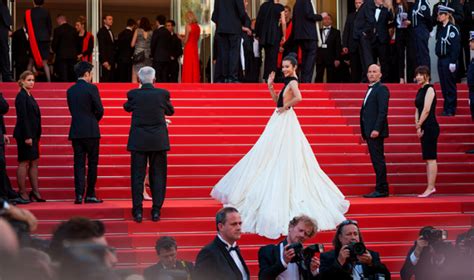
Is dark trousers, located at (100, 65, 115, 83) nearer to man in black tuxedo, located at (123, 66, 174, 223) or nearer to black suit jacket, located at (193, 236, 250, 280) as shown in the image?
man in black tuxedo, located at (123, 66, 174, 223)

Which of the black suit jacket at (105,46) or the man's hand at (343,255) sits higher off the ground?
the black suit jacket at (105,46)

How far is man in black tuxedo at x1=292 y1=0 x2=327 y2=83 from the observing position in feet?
61.4

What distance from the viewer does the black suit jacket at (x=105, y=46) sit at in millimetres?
22125

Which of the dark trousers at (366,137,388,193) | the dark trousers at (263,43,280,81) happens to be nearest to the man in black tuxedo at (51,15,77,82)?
the dark trousers at (263,43,280,81)

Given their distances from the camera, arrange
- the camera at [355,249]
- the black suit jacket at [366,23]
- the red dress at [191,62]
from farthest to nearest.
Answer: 1. the red dress at [191,62]
2. the black suit jacket at [366,23]
3. the camera at [355,249]

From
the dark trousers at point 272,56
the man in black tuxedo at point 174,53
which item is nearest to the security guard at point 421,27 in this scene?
the dark trousers at point 272,56

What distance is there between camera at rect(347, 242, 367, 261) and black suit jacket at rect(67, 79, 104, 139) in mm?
5700

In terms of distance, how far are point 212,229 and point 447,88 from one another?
6257mm

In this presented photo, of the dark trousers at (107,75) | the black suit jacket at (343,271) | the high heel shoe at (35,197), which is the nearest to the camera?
the black suit jacket at (343,271)

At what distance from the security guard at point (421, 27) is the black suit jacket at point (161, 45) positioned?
4920mm

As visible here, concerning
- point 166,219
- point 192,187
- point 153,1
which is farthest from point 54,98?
point 153,1

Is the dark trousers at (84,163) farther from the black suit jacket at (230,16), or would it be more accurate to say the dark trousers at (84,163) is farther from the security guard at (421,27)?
the security guard at (421,27)

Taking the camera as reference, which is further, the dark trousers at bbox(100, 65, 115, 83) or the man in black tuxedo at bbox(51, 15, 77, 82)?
the dark trousers at bbox(100, 65, 115, 83)

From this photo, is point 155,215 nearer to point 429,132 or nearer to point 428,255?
point 428,255
